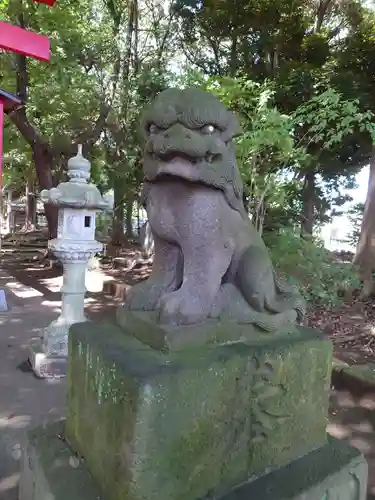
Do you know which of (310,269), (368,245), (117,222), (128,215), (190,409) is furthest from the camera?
(128,215)

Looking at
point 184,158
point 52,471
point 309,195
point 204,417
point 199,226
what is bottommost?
point 52,471

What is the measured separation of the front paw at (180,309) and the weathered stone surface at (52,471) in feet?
2.22

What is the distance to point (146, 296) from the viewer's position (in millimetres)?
1670

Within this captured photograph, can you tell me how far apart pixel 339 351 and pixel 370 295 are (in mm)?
1788

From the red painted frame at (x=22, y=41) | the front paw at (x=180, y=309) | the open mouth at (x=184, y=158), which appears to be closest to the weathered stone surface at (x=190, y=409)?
the front paw at (x=180, y=309)

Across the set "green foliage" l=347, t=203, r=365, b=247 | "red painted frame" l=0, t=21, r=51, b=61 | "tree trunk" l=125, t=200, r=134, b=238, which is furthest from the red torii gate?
"green foliage" l=347, t=203, r=365, b=247

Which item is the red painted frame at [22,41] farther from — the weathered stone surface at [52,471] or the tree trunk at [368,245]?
the tree trunk at [368,245]

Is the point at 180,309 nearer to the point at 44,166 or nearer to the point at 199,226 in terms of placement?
the point at 199,226

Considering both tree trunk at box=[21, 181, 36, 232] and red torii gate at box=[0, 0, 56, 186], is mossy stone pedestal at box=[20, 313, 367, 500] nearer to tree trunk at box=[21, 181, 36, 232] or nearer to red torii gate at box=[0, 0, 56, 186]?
red torii gate at box=[0, 0, 56, 186]

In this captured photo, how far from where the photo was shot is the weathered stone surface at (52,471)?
150 cm

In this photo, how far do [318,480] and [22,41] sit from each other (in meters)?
5.19

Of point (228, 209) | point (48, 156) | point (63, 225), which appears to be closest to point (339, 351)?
point (63, 225)

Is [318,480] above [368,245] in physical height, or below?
below

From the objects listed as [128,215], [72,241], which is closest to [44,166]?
[128,215]
